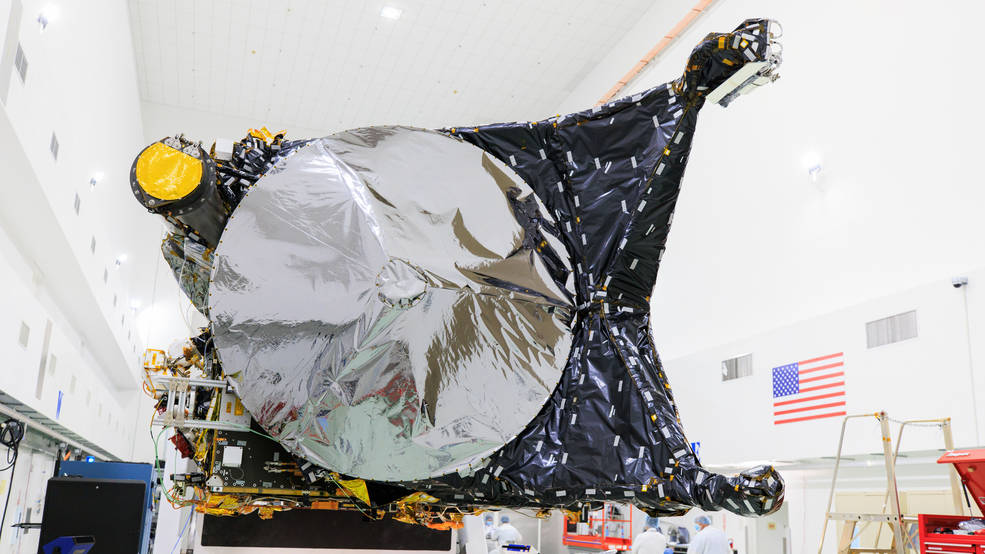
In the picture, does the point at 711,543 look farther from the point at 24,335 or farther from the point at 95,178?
the point at 95,178

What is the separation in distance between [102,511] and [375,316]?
6.64 metres

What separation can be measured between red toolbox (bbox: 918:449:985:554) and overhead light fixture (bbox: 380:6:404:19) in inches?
456

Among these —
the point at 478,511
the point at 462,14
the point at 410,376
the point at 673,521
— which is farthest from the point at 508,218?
the point at 462,14

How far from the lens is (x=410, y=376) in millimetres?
2260

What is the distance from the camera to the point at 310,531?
111 inches

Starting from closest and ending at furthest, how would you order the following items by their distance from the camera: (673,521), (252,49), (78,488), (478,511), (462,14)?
(478,511)
(78,488)
(673,521)
(462,14)
(252,49)

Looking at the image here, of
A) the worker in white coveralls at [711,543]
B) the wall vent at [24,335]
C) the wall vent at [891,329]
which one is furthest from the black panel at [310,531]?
the worker in white coveralls at [711,543]

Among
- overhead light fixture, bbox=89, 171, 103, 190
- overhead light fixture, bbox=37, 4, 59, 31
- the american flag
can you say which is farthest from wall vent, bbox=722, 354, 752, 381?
overhead light fixture, bbox=89, 171, 103, 190

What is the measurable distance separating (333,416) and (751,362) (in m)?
8.55

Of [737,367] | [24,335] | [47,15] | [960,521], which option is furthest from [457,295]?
[737,367]

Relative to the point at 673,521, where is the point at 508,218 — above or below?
above

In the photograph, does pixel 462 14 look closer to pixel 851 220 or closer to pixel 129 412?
pixel 851 220

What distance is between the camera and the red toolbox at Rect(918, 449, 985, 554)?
3885 millimetres

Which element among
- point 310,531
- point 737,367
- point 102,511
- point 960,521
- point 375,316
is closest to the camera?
point 375,316
